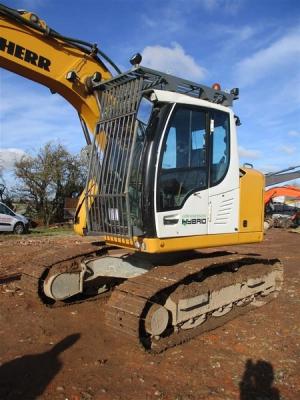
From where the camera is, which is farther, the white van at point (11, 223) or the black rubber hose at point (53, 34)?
the white van at point (11, 223)

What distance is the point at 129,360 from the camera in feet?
17.1

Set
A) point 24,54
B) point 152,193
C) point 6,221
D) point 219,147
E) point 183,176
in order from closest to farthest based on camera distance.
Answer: point 152,193, point 183,176, point 24,54, point 219,147, point 6,221

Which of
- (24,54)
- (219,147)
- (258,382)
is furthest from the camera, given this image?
(219,147)

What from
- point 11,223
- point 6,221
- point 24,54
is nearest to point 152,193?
point 24,54

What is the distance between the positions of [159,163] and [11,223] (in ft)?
54.4

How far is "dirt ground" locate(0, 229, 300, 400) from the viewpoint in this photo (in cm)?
450

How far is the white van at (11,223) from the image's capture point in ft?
68.0

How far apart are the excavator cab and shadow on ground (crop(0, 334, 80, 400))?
5.44 ft

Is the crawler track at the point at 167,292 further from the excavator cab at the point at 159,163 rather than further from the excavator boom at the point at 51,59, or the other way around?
the excavator boom at the point at 51,59

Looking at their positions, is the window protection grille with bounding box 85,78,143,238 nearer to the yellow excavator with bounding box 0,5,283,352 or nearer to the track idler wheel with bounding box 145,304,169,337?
the yellow excavator with bounding box 0,5,283,352

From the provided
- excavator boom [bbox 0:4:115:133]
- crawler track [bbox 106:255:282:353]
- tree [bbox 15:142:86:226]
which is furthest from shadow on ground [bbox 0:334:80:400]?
tree [bbox 15:142:86:226]

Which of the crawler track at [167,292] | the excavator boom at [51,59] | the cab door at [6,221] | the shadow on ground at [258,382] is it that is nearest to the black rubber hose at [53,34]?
the excavator boom at [51,59]

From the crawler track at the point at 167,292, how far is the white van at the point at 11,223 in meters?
15.6

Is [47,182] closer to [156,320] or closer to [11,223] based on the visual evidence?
[11,223]
